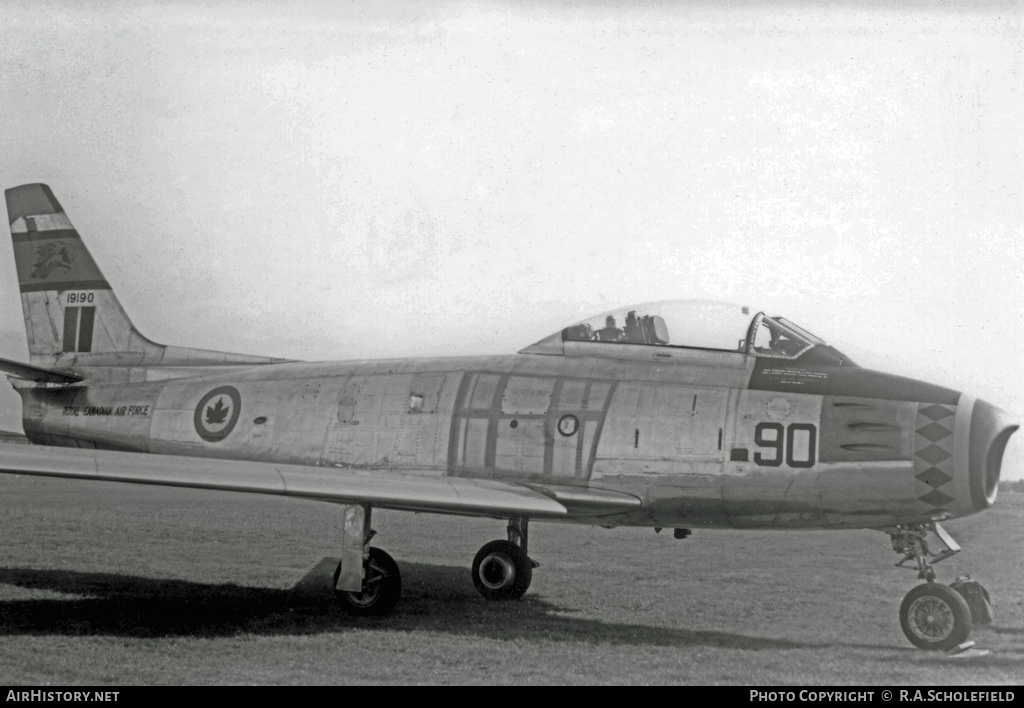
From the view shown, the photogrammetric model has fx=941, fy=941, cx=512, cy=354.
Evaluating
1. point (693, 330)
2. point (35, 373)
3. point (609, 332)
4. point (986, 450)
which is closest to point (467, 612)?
point (609, 332)

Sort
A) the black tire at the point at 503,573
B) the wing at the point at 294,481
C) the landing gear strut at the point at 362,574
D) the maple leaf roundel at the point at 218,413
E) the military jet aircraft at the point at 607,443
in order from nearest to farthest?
the wing at the point at 294,481, the military jet aircraft at the point at 607,443, the landing gear strut at the point at 362,574, the black tire at the point at 503,573, the maple leaf roundel at the point at 218,413

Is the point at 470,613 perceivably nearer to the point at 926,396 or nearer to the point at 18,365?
the point at 926,396

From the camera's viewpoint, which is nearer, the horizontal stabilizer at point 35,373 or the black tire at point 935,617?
the black tire at point 935,617

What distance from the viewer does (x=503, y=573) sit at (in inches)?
438

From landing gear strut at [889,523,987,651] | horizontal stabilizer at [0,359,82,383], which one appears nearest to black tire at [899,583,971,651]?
landing gear strut at [889,523,987,651]

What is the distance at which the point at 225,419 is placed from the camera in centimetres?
1208

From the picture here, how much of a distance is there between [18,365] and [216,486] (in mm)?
6186

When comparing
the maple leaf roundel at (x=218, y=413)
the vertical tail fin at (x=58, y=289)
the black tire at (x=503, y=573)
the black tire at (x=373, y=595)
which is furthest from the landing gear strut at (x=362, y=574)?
the vertical tail fin at (x=58, y=289)

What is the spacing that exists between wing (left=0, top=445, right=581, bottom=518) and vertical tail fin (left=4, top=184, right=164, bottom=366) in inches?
239

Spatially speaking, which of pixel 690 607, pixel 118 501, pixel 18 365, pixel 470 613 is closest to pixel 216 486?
pixel 470 613

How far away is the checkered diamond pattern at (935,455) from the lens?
Answer: 26.9ft

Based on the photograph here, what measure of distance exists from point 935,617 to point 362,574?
5.16m

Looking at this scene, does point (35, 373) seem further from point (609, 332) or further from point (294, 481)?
point (609, 332)

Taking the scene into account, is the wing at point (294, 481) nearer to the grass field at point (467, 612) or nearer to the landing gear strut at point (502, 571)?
the grass field at point (467, 612)
